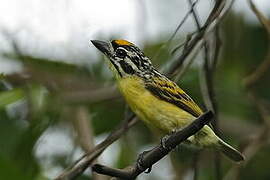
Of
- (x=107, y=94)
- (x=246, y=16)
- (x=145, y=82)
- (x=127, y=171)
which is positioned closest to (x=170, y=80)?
(x=145, y=82)

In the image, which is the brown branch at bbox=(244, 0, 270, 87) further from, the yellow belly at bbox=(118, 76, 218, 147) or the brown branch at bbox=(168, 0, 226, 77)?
the yellow belly at bbox=(118, 76, 218, 147)

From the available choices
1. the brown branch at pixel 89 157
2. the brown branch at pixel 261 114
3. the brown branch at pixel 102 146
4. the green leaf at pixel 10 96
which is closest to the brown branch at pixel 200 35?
the brown branch at pixel 102 146

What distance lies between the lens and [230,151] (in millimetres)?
4117

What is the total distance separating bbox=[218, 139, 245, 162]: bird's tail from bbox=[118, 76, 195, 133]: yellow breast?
0.74 ft

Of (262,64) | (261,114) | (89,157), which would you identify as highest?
(89,157)

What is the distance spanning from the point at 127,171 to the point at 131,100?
0.99 metres

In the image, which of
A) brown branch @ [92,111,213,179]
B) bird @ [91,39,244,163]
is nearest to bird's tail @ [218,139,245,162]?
bird @ [91,39,244,163]

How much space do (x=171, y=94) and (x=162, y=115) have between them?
173 mm

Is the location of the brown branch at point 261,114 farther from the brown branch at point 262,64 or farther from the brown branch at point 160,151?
the brown branch at point 160,151

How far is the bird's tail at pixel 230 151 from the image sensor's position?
13.5 feet

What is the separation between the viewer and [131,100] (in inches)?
162

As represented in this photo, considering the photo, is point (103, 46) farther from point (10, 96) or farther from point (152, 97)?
point (10, 96)

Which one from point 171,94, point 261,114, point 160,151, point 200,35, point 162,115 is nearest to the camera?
point 160,151

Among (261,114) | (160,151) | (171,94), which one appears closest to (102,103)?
(261,114)
